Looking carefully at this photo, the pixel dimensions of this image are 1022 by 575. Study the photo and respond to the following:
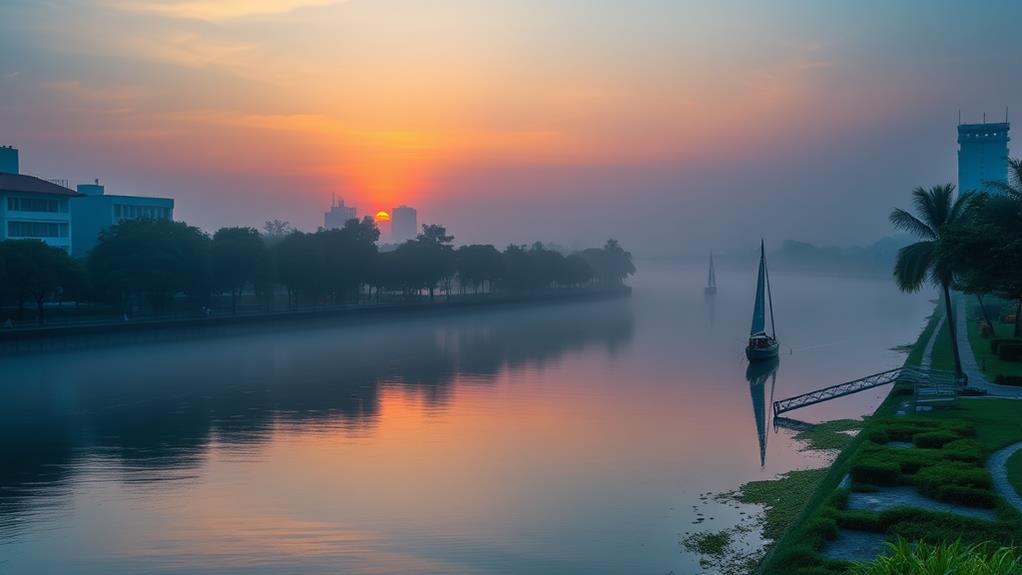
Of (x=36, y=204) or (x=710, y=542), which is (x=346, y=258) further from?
(x=710, y=542)

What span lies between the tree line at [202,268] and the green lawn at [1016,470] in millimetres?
79957

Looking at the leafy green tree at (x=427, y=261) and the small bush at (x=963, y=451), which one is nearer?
the small bush at (x=963, y=451)

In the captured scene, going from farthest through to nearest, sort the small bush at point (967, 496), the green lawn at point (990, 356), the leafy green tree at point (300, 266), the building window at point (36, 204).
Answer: the leafy green tree at point (300, 266) → the building window at point (36, 204) → the green lawn at point (990, 356) → the small bush at point (967, 496)

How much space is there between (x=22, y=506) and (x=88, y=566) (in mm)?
7831

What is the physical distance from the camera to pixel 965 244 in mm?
46031

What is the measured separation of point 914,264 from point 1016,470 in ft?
74.9

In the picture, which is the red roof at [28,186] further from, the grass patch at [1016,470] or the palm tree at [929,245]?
the grass patch at [1016,470]

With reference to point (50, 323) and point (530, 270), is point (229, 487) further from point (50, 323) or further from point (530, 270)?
point (530, 270)

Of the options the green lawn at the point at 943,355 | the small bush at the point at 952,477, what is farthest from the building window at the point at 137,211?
the small bush at the point at 952,477

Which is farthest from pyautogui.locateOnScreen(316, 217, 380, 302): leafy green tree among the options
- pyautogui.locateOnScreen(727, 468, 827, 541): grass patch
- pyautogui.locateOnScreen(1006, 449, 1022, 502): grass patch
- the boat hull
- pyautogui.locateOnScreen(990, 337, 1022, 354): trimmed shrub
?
pyautogui.locateOnScreen(1006, 449, 1022, 502): grass patch

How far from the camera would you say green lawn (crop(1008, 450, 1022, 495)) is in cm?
2563

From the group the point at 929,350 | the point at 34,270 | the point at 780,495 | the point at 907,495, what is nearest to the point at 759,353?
the point at 929,350

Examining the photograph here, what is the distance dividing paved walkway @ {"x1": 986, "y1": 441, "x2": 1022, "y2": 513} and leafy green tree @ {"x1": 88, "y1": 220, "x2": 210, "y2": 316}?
8444 centimetres

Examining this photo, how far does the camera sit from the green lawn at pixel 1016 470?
84.1 feet
